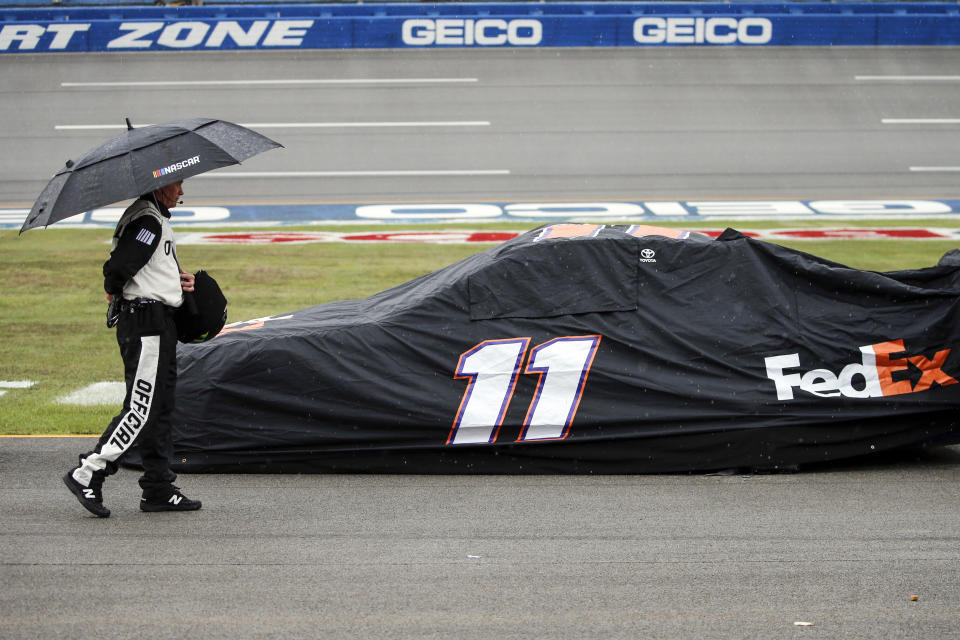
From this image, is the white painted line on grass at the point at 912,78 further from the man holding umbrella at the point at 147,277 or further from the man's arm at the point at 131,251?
the man's arm at the point at 131,251

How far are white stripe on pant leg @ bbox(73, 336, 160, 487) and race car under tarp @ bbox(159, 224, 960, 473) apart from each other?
2.65 feet

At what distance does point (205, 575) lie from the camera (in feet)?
14.5

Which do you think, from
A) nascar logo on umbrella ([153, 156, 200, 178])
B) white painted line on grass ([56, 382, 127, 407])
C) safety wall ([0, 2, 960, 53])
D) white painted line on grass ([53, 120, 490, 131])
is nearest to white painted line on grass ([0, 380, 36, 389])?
white painted line on grass ([56, 382, 127, 407])

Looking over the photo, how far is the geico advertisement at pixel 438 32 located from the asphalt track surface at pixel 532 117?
42 cm

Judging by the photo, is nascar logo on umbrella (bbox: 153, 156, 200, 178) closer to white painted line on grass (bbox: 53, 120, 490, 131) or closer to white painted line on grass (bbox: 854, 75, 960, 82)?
white painted line on grass (bbox: 53, 120, 490, 131)

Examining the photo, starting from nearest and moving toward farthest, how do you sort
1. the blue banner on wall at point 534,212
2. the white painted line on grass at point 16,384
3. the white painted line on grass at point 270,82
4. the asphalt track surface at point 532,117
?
the white painted line on grass at point 16,384 → the blue banner on wall at point 534,212 → the asphalt track surface at point 532,117 → the white painted line on grass at point 270,82

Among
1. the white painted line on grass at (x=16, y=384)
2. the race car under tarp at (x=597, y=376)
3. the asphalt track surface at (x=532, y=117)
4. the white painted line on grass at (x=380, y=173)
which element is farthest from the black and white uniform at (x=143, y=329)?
the white painted line on grass at (x=380, y=173)

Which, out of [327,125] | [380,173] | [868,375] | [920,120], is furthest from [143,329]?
[920,120]

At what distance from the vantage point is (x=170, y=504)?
17.2 ft

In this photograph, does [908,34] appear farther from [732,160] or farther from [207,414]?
[207,414]

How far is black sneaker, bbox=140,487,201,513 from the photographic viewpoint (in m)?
5.25

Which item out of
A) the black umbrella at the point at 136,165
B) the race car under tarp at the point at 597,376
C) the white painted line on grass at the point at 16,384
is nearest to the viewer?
the black umbrella at the point at 136,165

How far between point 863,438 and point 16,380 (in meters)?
6.26

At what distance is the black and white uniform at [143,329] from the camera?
4992mm
